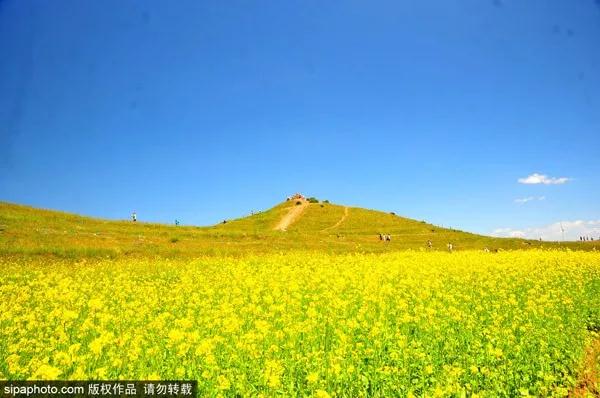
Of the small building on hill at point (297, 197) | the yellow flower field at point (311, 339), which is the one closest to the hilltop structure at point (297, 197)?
the small building on hill at point (297, 197)

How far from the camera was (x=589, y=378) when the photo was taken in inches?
373

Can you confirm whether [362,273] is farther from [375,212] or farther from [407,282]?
[375,212]

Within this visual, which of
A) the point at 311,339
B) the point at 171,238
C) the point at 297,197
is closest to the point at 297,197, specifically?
the point at 297,197

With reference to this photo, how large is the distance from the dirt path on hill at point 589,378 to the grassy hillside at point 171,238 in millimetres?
28259

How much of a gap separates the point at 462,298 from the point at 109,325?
1175 centimetres

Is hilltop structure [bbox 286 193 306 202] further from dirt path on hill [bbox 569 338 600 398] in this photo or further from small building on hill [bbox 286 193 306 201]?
dirt path on hill [bbox 569 338 600 398]

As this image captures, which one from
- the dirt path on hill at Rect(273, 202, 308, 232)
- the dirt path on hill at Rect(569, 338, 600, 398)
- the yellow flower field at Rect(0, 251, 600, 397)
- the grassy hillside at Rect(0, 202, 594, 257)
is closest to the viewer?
the yellow flower field at Rect(0, 251, 600, 397)

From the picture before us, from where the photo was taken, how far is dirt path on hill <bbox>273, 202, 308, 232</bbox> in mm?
80812

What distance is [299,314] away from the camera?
11719 mm

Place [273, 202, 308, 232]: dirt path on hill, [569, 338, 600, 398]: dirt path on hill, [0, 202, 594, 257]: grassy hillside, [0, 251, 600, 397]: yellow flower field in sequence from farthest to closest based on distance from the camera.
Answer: [273, 202, 308, 232]: dirt path on hill, [0, 202, 594, 257]: grassy hillside, [569, 338, 600, 398]: dirt path on hill, [0, 251, 600, 397]: yellow flower field

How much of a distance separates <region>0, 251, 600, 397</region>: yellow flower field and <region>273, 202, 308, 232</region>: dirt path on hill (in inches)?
2405

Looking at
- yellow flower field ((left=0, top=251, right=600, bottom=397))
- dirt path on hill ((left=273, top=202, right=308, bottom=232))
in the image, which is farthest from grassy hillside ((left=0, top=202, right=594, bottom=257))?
yellow flower field ((left=0, top=251, right=600, bottom=397))

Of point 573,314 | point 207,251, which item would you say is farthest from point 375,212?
point 573,314

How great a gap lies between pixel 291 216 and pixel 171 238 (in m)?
48.7
